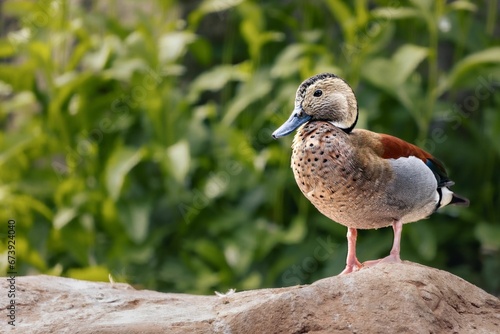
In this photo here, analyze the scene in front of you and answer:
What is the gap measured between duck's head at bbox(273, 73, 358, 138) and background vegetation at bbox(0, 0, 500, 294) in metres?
2.40

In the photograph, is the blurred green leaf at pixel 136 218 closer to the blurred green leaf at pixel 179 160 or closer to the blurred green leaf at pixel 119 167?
the blurred green leaf at pixel 119 167

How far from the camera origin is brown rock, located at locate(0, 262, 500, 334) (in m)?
2.88

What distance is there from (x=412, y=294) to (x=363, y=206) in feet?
1.33

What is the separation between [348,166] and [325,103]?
27 centimetres

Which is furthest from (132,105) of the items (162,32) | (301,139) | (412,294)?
(412,294)

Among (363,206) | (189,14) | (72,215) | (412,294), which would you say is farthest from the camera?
(189,14)

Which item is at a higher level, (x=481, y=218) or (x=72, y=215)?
(x=72, y=215)

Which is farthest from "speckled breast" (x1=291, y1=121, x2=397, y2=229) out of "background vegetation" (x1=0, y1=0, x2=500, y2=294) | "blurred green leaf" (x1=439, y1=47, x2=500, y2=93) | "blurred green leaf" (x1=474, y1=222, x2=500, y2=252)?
"blurred green leaf" (x1=439, y1=47, x2=500, y2=93)

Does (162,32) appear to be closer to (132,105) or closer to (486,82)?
(132,105)

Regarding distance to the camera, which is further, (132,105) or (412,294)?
(132,105)

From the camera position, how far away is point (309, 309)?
9.54ft

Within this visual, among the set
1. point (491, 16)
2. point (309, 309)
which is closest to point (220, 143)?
point (491, 16)

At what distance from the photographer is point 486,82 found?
623 cm

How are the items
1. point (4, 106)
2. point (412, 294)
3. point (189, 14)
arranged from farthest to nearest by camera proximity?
1. point (189, 14)
2. point (4, 106)
3. point (412, 294)
